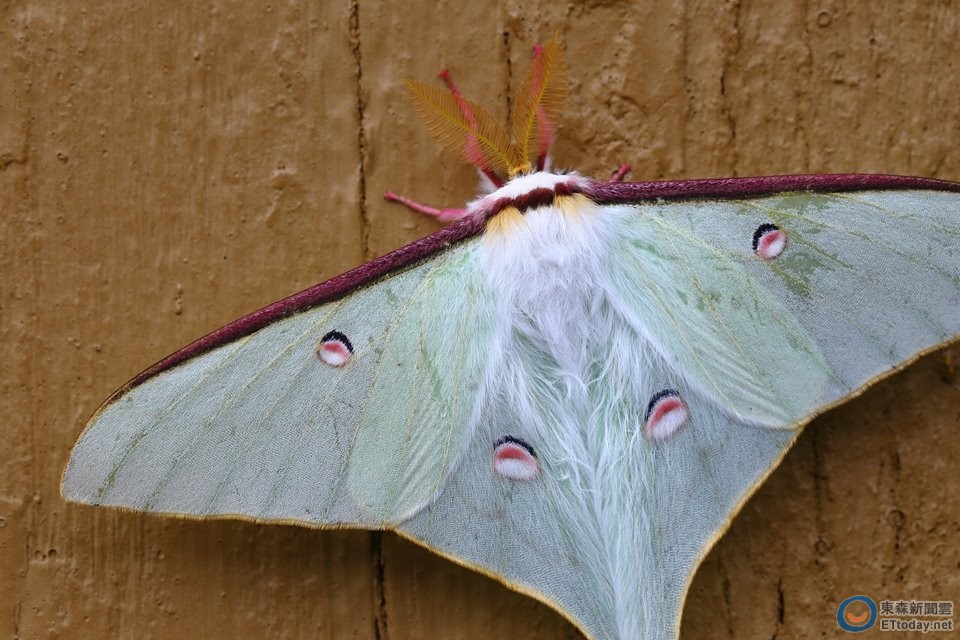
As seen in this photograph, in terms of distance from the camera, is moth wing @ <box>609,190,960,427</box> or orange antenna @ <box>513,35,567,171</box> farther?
orange antenna @ <box>513,35,567,171</box>

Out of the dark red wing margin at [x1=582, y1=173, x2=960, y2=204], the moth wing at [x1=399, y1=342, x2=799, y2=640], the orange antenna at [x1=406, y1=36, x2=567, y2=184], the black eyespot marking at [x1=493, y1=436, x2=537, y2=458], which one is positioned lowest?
the moth wing at [x1=399, y1=342, x2=799, y2=640]

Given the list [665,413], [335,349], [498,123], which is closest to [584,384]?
[665,413]

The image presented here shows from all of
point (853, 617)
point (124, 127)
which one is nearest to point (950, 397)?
point (853, 617)

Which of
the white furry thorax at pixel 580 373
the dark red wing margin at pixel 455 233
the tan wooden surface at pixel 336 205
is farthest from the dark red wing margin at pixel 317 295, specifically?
the tan wooden surface at pixel 336 205

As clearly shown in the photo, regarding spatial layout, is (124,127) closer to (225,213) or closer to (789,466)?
(225,213)

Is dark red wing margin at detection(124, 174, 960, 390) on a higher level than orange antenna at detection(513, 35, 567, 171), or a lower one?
lower

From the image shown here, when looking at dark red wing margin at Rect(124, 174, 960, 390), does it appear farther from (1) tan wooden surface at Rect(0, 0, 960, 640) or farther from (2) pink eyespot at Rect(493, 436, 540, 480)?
(2) pink eyespot at Rect(493, 436, 540, 480)

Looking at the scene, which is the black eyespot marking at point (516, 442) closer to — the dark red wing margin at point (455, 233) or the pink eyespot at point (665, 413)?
the pink eyespot at point (665, 413)

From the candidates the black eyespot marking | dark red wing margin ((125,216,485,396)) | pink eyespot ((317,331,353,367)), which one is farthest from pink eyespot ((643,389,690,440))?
pink eyespot ((317,331,353,367))
